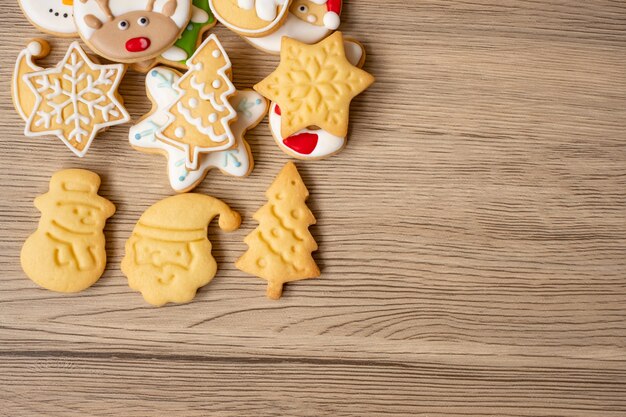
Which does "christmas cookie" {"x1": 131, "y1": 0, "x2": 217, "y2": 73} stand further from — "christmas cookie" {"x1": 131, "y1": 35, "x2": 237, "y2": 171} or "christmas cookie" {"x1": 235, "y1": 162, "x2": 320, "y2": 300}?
"christmas cookie" {"x1": 235, "y1": 162, "x2": 320, "y2": 300}

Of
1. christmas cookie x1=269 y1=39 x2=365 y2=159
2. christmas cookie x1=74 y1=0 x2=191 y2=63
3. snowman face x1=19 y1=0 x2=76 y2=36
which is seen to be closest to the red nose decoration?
christmas cookie x1=74 y1=0 x2=191 y2=63

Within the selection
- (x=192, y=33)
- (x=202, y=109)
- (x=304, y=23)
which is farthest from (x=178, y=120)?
(x=304, y=23)

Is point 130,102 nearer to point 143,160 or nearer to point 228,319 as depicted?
point 143,160

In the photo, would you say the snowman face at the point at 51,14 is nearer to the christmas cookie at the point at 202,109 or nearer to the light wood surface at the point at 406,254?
the light wood surface at the point at 406,254

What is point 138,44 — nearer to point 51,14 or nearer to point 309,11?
point 51,14

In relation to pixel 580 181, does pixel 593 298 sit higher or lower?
lower

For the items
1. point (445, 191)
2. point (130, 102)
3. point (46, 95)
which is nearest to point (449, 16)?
point (445, 191)

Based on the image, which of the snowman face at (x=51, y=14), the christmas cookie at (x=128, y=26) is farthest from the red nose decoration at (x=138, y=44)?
the snowman face at (x=51, y=14)
